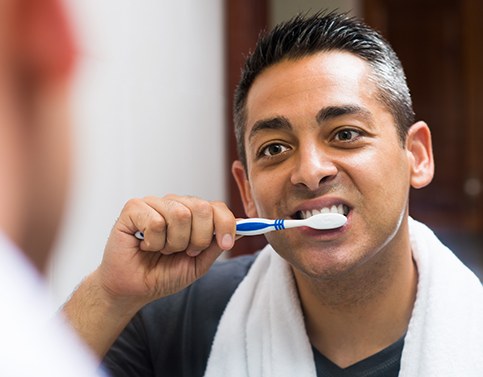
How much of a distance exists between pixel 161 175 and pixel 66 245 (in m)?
0.35

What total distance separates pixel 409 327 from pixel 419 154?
229 mm

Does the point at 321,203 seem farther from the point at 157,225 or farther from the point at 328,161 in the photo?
the point at 157,225

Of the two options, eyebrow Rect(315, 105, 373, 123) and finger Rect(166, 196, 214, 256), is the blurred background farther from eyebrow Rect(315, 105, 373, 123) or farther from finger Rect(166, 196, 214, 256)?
eyebrow Rect(315, 105, 373, 123)

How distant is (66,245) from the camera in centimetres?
48

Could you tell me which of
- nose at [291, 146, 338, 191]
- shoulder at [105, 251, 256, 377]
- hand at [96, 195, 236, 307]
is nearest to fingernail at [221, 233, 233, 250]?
hand at [96, 195, 236, 307]

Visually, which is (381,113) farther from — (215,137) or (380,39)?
(215,137)

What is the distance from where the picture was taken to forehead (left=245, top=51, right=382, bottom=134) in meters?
0.67

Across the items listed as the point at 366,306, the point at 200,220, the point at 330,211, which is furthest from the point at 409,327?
the point at 200,220

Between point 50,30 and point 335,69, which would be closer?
point 50,30

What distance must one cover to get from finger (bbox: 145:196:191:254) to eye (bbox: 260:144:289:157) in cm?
14

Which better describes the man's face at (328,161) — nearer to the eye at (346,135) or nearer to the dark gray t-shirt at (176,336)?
the eye at (346,135)

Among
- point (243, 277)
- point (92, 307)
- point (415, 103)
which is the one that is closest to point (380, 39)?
point (243, 277)

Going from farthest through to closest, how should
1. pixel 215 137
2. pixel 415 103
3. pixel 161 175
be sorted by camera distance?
pixel 415 103 → pixel 215 137 → pixel 161 175

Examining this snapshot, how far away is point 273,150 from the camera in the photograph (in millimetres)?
697
